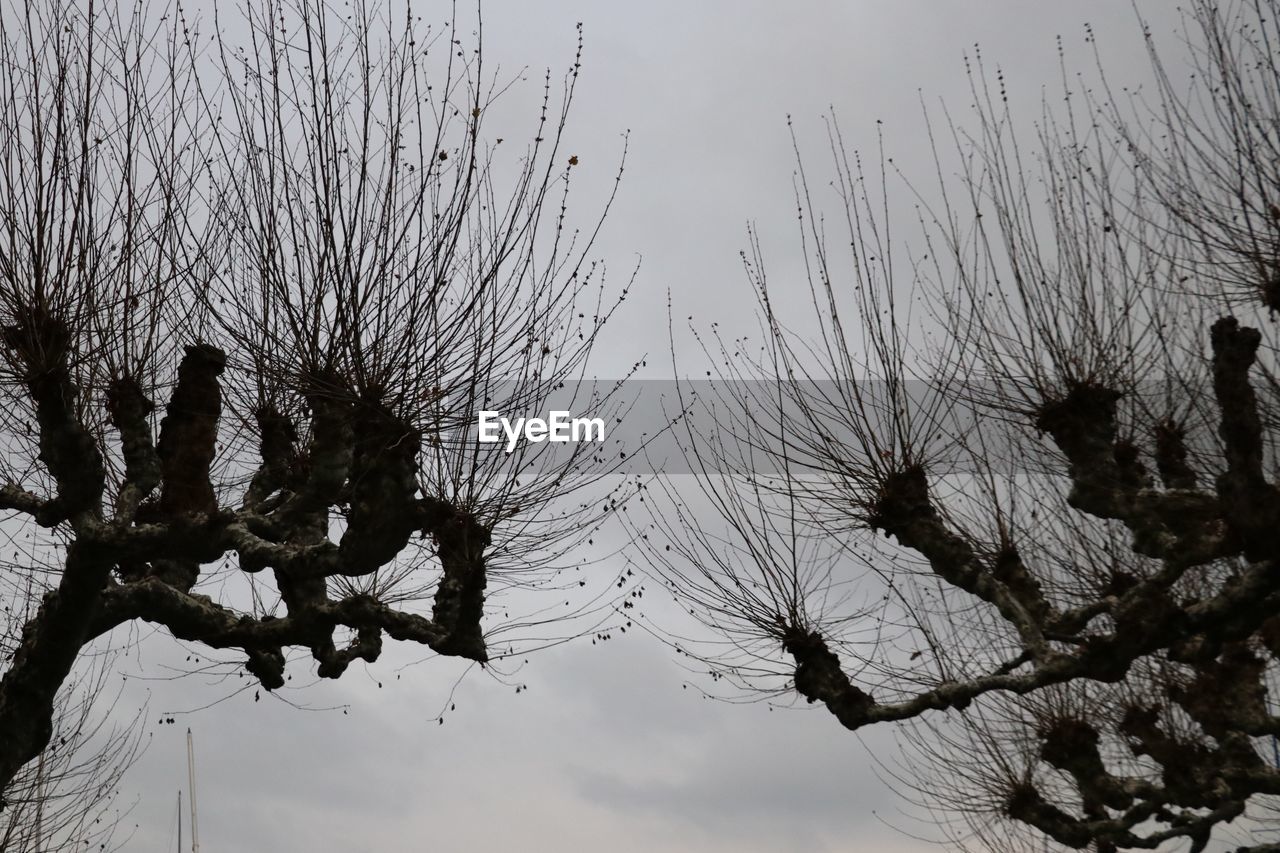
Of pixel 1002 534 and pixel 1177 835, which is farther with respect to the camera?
pixel 1177 835

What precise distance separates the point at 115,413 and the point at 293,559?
1981 mm

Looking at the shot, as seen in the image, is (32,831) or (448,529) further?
(32,831)

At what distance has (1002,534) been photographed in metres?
8.78

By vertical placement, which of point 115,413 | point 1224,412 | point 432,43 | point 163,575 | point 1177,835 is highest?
point 432,43

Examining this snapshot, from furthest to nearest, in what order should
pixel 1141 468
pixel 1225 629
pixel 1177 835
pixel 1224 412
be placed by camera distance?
pixel 1177 835
pixel 1141 468
pixel 1225 629
pixel 1224 412

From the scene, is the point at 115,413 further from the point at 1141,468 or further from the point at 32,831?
the point at 1141,468

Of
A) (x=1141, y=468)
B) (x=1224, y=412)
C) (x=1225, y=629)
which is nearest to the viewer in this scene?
(x=1224, y=412)

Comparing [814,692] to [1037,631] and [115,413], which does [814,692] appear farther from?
[115,413]

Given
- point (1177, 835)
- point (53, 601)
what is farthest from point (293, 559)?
point (1177, 835)

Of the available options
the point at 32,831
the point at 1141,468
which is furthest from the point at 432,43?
the point at 32,831

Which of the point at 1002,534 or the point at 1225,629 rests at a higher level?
the point at 1002,534

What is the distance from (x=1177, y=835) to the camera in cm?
1105

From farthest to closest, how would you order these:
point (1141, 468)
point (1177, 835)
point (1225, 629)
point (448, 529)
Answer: point (1177, 835) → point (1141, 468) → point (448, 529) → point (1225, 629)

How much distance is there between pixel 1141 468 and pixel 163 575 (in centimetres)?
775
